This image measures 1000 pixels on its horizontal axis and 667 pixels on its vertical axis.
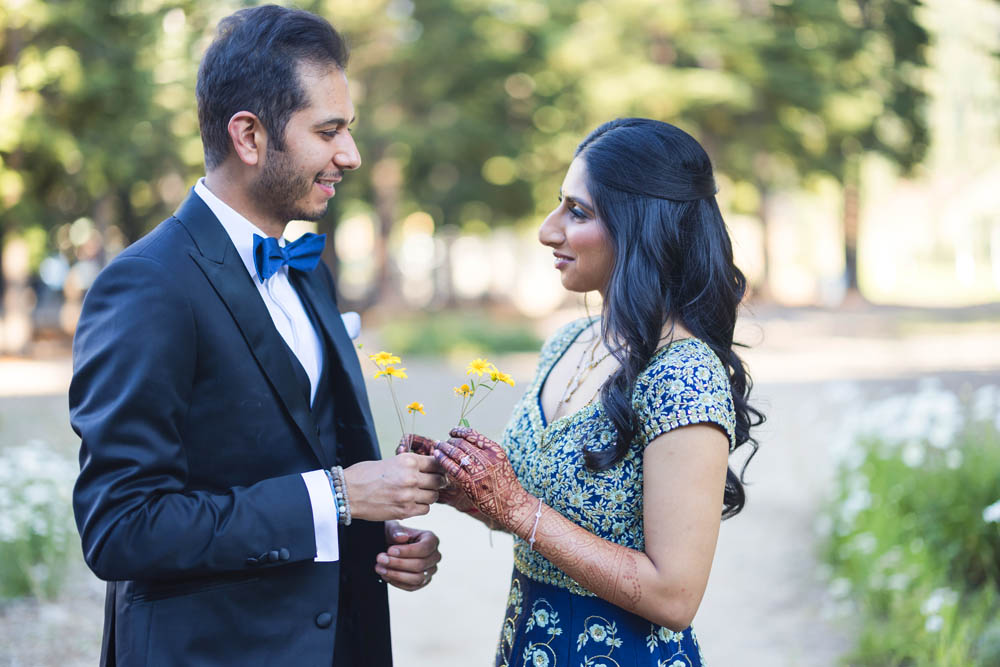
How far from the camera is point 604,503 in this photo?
224 cm

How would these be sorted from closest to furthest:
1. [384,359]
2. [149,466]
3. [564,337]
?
[149,466] → [384,359] → [564,337]

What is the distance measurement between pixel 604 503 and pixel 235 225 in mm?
1110

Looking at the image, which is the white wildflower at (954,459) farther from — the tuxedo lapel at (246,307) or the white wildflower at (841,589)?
the tuxedo lapel at (246,307)

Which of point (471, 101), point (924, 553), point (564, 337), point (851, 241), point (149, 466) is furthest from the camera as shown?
point (851, 241)

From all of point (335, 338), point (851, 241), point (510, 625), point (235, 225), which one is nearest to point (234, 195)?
point (235, 225)

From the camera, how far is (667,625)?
2131 mm

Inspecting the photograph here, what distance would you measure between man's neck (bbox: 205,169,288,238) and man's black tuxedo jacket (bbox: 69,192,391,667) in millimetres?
85

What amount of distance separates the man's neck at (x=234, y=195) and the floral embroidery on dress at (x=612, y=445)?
Answer: 0.91 metres

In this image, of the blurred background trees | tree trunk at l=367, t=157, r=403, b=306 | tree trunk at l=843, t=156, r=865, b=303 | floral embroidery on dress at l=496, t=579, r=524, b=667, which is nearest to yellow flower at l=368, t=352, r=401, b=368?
floral embroidery on dress at l=496, t=579, r=524, b=667

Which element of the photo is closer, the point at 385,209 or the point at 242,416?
the point at 242,416

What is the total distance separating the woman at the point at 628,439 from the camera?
6.83ft

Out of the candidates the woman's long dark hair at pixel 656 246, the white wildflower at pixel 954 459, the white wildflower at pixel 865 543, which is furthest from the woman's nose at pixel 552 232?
the white wildflower at pixel 954 459

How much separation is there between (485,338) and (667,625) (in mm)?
15971

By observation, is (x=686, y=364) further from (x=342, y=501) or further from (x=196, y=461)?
(x=196, y=461)
